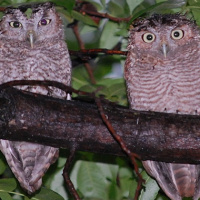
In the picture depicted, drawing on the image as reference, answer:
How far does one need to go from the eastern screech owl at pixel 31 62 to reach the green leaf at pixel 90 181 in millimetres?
310

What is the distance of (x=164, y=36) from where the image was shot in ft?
15.8

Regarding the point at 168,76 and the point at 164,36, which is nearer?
the point at 168,76

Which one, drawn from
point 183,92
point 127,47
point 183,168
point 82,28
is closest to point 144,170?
point 183,168

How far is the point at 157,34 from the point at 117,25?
42cm

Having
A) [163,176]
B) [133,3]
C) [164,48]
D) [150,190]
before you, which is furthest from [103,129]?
[164,48]

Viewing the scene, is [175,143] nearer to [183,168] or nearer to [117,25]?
[183,168]

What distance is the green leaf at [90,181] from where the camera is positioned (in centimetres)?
470

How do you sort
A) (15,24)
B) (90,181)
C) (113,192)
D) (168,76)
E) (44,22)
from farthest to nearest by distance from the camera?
1. (113,192)
2. (44,22)
3. (15,24)
4. (90,181)
5. (168,76)

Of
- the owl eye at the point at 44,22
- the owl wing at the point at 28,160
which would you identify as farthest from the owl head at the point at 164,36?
the owl wing at the point at 28,160

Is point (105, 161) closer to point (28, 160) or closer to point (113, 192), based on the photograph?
point (113, 192)

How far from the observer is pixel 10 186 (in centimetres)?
405

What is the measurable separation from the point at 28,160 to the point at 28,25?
116 cm

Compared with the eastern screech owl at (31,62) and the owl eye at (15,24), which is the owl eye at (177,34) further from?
the owl eye at (15,24)

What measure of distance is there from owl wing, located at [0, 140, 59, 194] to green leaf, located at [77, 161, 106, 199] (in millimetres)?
303
